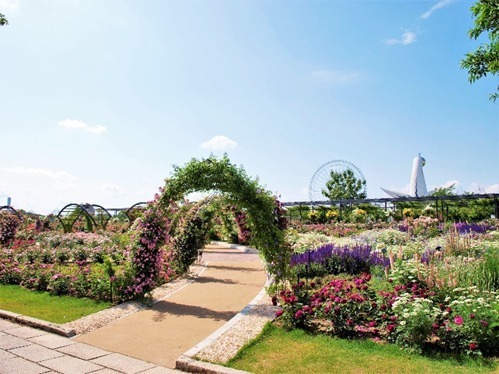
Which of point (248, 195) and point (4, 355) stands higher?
point (248, 195)

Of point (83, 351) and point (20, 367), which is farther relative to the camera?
point (83, 351)

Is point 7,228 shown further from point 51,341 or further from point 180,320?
point 180,320

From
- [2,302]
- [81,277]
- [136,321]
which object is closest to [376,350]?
[136,321]

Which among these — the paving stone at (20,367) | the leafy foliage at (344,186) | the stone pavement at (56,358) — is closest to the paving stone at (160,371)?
the stone pavement at (56,358)

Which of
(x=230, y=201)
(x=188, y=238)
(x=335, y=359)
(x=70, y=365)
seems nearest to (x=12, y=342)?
(x=70, y=365)

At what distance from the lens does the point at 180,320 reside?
268 inches

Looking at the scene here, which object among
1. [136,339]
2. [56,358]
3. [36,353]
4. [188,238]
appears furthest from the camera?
[188,238]

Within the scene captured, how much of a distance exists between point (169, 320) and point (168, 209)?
220 centimetres

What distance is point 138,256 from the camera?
8.09 meters

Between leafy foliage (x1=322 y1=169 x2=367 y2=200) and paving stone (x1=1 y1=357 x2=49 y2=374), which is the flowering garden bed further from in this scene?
leafy foliage (x1=322 y1=169 x2=367 y2=200)

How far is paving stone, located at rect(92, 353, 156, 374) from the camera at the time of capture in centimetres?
481

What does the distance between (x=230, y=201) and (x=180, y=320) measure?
6.94ft

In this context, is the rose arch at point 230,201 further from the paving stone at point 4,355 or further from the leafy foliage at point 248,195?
the paving stone at point 4,355

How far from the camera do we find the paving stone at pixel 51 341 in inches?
223
